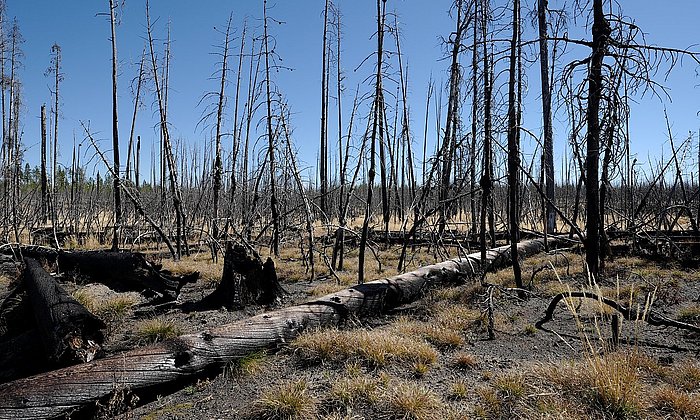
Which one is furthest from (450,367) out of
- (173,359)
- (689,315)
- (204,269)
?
(204,269)

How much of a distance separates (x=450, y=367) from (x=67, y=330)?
3.42 metres

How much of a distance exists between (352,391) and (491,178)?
4129mm

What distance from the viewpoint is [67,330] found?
3777 millimetres

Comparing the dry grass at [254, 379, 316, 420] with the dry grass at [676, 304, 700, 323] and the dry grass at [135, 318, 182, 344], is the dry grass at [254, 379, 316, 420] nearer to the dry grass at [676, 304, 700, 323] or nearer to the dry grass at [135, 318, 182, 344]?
the dry grass at [135, 318, 182, 344]

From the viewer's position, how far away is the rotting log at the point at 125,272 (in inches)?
292

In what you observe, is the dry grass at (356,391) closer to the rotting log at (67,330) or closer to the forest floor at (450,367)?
the forest floor at (450,367)

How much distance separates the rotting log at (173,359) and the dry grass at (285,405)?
0.86 metres

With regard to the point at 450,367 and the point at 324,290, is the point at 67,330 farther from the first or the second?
the point at 324,290

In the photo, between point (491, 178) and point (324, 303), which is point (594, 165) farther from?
point (324, 303)

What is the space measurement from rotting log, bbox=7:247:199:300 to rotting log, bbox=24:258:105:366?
2.31m

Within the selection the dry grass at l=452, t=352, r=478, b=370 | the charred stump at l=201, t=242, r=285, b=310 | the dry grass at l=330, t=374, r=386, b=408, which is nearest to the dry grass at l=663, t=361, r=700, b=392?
the dry grass at l=452, t=352, r=478, b=370

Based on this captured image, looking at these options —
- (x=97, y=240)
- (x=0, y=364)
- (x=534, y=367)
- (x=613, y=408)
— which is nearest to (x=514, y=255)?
(x=534, y=367)

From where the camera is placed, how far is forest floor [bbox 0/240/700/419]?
3.00 m

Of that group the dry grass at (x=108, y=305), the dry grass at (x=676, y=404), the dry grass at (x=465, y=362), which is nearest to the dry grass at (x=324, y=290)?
the dry grass at (x=108, y=305)
